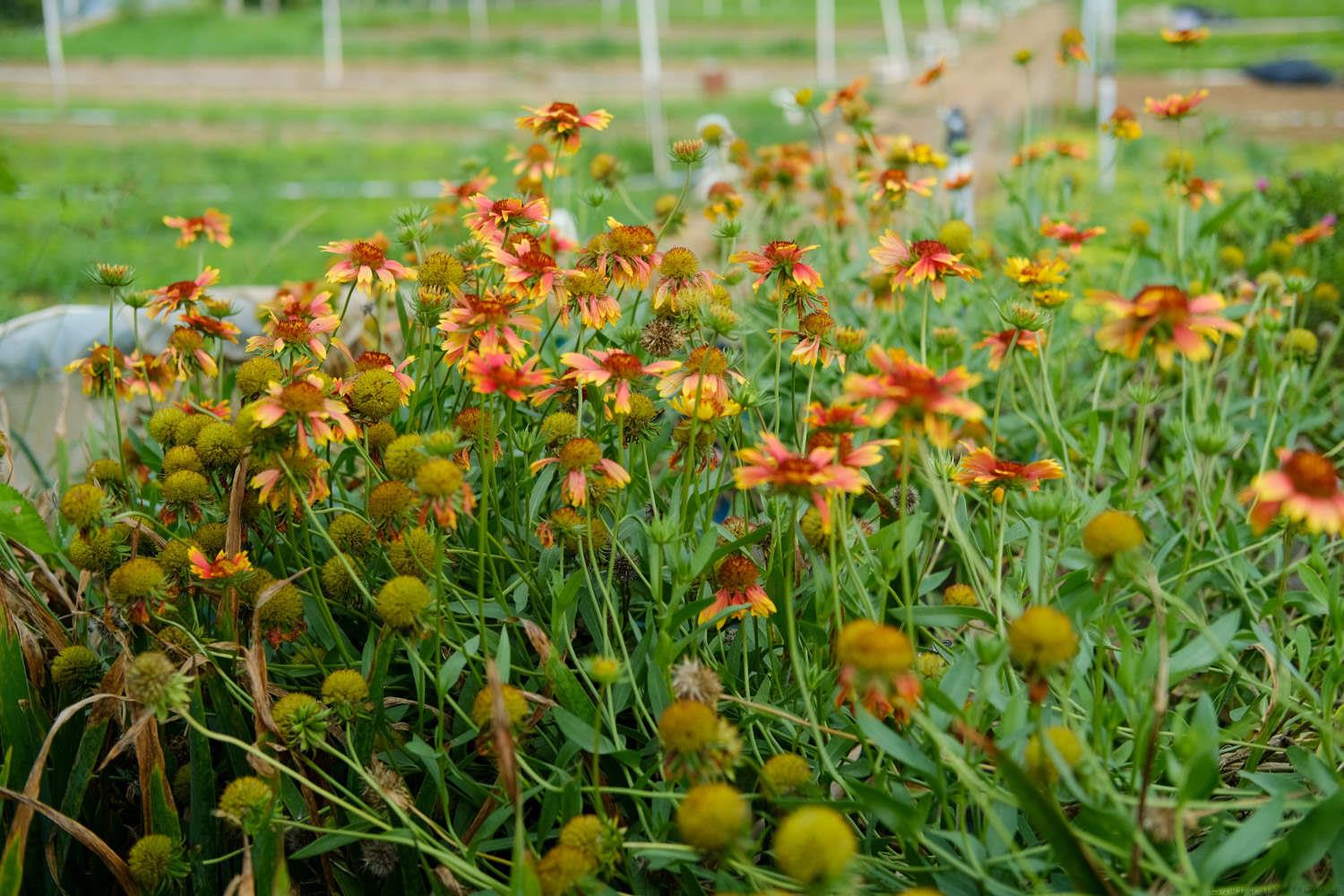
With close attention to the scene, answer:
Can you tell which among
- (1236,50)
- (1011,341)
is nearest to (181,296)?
(1011,341)

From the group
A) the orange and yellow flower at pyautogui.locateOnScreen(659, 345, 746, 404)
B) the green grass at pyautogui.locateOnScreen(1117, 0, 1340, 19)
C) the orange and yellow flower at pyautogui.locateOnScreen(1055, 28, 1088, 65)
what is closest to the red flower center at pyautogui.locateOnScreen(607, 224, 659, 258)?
the orange and yellow flower at pyautogui.locateOnScreen(659, 345, 746, 404)

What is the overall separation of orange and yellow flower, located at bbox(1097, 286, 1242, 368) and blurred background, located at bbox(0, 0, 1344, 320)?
1209 mm

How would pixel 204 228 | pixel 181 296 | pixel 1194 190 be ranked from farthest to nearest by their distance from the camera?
1. pixel 1194 190
2. pixel 204 228
3. pixel 181 296

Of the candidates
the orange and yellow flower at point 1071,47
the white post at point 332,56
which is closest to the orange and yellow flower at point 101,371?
the orange and yellow flower at point 1071,47

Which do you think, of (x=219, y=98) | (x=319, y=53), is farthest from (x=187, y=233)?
(x=319, y=53)

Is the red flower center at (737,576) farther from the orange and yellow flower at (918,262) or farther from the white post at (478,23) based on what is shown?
the white post at (478,23)

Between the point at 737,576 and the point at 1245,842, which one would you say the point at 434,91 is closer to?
the point at 737,576

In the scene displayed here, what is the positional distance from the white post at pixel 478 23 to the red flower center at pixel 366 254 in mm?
15149

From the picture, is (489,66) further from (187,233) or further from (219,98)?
(187,233)

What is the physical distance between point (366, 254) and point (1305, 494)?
2.81ft

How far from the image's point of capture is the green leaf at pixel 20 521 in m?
0.99

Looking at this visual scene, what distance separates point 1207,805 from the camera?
75 centimetres

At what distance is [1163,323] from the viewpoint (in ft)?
2.57

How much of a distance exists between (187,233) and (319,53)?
1361 cm
